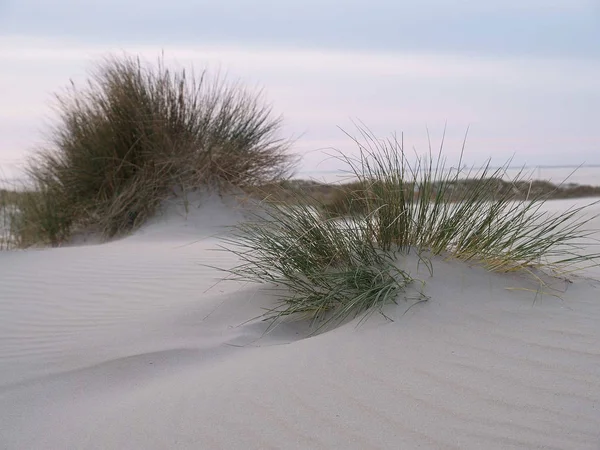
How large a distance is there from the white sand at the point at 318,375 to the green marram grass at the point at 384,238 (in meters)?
0.16

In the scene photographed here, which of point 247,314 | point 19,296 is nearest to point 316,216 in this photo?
point 247,314

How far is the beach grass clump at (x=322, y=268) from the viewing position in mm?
3453

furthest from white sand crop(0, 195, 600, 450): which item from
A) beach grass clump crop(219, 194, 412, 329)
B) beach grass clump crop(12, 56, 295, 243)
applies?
beach grass clump crop(12, 56, 295, 243)

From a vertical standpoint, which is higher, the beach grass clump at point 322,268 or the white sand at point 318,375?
the beach grass clump at point 322,268

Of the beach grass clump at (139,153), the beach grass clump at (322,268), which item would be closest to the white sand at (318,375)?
the beach grass clump at (322,268)

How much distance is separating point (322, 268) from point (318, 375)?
1.05 m

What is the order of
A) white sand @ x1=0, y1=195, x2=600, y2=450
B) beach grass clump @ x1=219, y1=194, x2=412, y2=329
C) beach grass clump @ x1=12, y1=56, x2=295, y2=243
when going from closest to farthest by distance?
white sand @ x1=0, y1=195, x2=600, y2=450 → beach grass clump @ x1=219, y1=194, x2=412, y2=329 → beach grass clump @ x1=12, y1=56, x2=295, y2=243

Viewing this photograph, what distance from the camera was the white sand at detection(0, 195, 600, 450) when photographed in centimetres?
242

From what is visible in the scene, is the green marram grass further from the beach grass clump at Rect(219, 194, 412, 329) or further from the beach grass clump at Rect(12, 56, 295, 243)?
the beach grass clump at Rect(12, 56, 295, 243)

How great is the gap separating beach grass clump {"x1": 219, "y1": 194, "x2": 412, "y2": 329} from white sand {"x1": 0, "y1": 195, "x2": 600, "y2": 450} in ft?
0.47

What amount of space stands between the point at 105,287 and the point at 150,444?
8.98 ft

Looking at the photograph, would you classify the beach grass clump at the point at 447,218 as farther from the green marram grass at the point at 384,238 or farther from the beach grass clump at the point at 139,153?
the beach grass clump at the point at 139,153

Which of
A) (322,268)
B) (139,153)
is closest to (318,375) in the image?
(322,268)

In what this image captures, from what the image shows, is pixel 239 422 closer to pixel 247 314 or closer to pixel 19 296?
pixel 247 314
